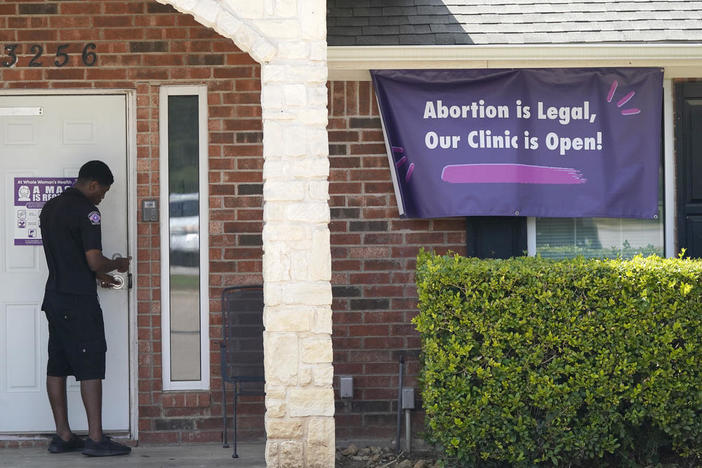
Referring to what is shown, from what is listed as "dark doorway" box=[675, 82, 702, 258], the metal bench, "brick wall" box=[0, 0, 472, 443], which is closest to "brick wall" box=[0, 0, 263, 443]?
"brick wall" box=[0, 0, 472, 443]

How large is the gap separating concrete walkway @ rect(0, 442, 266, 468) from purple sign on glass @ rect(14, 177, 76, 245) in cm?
151

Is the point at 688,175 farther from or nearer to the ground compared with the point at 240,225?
farther from the ground

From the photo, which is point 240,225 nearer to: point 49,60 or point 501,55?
point 49,60

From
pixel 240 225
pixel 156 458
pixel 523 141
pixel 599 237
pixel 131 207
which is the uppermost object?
pixel 523 141

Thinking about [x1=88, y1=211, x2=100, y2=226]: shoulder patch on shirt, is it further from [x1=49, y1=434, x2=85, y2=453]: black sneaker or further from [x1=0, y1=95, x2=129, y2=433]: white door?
[x1=49, y1=434, x2=85, y2=453]: black sneaker

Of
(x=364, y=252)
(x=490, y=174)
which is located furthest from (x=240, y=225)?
(x=490, y=174)

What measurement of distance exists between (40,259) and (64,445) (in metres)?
1.35

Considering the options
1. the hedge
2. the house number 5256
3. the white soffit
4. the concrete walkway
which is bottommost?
the concrete walkway

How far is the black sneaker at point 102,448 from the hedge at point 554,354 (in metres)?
2.22

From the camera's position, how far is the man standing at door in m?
6.27

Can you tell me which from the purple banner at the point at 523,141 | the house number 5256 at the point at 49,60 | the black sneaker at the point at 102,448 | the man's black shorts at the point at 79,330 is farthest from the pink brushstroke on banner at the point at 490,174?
the black sneaker at the point at 102,448

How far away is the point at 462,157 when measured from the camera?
659 centimetres

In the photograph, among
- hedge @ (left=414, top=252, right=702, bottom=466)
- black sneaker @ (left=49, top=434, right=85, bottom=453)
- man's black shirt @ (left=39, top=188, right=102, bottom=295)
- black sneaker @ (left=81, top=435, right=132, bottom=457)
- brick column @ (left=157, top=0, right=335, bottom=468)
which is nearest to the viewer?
brick column @ (left=157, top=0, right=335, bottom=468)

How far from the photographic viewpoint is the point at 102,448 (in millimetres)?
6383
